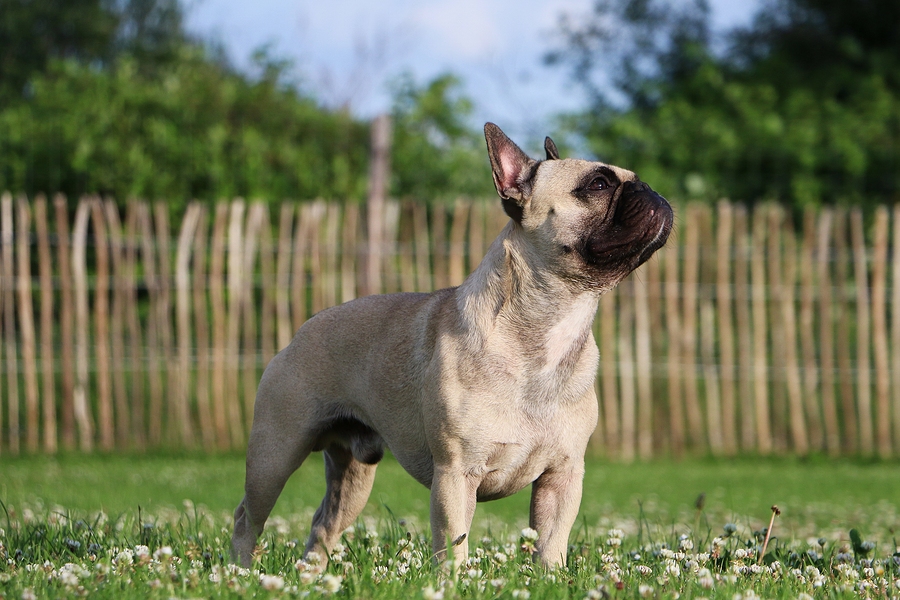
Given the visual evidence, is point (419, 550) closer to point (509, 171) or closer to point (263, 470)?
point (263, 470)

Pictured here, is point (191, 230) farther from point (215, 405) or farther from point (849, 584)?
point (849, 584)

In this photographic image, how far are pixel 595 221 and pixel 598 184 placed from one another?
0.61 ft

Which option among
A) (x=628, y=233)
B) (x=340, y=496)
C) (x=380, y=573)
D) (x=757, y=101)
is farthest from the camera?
(x=757, y=101)

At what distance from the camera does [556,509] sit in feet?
13.2

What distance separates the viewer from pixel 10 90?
1786 cm

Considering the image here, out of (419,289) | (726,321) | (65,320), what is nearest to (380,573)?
(419,289)

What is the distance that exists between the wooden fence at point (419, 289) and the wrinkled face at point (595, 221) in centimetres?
683

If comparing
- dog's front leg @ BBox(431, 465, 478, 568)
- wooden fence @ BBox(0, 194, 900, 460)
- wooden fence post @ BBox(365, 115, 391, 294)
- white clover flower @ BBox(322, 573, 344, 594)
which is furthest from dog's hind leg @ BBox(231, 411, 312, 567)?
wooden fence post @ BBox(365, 115, 391, 294)

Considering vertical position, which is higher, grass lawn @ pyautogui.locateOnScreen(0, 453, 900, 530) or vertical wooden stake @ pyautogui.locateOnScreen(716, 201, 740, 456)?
vertical wooden stake @ pyautogui.locateOnScreen(716, 201, 740, 456)

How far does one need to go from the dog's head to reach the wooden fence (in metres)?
6.81

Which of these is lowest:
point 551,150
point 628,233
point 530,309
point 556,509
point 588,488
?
point 588,488

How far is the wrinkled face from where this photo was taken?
4016 millimetres

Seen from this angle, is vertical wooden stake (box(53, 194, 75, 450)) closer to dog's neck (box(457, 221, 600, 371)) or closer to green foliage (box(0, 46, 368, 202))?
green foliage (box(0, 46, 368, 202))

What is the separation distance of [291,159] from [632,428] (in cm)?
717
